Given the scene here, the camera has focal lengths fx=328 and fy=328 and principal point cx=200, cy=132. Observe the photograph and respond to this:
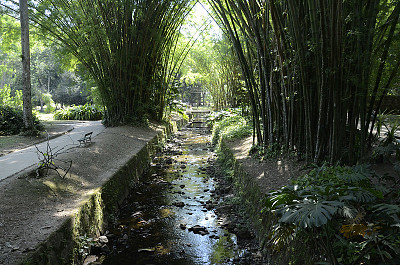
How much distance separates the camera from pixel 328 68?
2.71m

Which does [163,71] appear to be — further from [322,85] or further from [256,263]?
[256,263]

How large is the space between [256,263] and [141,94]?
6.40 m

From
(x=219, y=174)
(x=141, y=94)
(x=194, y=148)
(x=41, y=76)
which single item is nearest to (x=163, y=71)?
(x=141, y=94)

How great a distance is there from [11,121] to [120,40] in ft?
9.90

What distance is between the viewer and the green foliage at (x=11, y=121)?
7.07 m

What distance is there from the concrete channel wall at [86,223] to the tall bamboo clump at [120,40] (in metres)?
3.37

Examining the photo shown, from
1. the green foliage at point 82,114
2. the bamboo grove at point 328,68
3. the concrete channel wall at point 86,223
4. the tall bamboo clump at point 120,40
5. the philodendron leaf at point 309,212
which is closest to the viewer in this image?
the philodendron leaf at point 309,212

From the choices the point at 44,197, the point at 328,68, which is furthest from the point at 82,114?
the point at 328,68

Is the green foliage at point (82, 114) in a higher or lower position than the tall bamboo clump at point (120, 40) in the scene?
lower

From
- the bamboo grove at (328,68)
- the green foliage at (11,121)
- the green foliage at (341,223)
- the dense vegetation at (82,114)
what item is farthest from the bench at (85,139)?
the dense vegetation at (82,114)

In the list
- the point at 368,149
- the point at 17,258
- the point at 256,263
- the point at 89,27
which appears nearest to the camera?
the point at 17,258

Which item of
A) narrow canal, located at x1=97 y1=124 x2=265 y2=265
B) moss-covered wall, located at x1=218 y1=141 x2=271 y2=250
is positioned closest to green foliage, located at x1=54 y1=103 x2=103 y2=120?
narrow canal, located at x1=97 y1=124 x2=265 y2=265

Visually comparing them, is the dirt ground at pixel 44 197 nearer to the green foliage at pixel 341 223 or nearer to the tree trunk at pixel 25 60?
the green foliage at pixel 341 223

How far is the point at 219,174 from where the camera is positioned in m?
5.16
